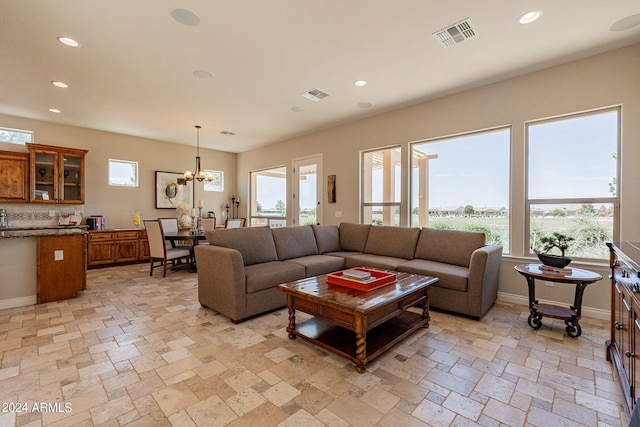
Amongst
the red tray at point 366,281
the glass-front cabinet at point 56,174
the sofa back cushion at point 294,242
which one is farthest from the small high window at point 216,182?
the red tray at point 366,281

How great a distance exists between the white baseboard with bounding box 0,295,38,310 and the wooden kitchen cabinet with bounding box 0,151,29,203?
95.2 inches

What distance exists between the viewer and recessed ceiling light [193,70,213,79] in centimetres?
346

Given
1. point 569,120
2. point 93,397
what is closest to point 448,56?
point 569,120

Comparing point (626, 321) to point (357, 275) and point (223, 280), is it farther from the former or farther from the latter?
point (223, 280)

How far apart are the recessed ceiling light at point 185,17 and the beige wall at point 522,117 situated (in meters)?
3.29

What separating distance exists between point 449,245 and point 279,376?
106 inches

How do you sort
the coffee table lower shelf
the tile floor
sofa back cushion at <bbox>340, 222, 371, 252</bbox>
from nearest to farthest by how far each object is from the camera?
the tile floor < the coffee table lower shelf < sofa back cushion at <bbox>340, 222, 371, 252</bbox>

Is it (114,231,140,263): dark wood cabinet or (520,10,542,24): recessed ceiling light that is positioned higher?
(520,10,542,24): recessed ceiling light

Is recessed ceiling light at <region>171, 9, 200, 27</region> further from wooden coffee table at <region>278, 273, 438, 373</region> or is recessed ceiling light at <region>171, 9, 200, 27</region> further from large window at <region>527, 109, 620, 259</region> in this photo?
large window at <region>527, 109, 620, 259</region>

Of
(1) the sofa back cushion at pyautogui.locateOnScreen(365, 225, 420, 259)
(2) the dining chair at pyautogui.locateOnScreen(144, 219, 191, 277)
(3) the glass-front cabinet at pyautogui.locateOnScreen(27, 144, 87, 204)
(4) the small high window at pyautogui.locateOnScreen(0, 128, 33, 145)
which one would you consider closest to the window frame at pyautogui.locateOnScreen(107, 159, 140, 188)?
(3) the glass-front cabinet at pyautogui.locateOnScreen(27, 144, 87, 204)

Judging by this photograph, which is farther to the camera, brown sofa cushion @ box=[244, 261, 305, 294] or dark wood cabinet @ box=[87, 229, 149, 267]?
dark wood cabinet @ box=[87, 229, 149, 267]

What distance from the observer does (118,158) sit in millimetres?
6211

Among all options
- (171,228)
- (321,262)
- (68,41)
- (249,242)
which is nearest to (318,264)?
(321,262)

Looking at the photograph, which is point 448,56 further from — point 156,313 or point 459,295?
point 156,313
